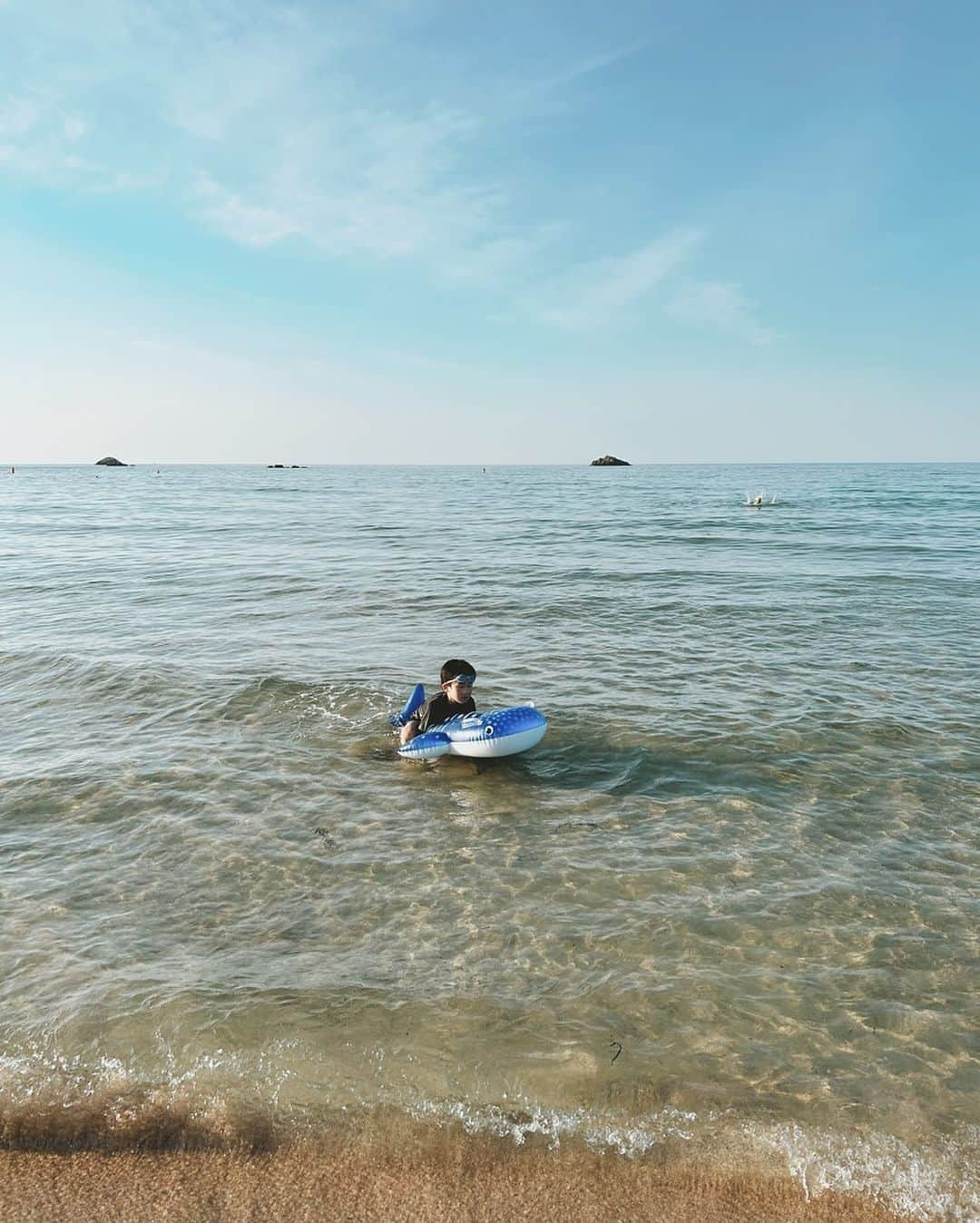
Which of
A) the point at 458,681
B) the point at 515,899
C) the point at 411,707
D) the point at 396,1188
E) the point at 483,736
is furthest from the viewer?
the point at 411,707

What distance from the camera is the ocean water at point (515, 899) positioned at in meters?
4.73

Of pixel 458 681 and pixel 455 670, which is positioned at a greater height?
pixel 455 670

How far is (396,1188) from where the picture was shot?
4.21 m

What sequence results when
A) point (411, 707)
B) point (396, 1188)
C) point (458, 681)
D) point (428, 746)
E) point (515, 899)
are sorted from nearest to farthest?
point (396, 1188) < point (515, 899) < point (428, 746) < point (458, 681) < point (411, 707)

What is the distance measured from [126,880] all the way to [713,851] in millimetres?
5647

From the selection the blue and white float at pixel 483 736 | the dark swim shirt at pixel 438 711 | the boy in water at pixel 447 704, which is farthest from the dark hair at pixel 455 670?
the blue and white float at pixel 483 736

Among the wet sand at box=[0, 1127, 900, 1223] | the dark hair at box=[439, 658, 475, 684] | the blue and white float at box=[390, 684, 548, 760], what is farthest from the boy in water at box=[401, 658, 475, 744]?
the wet sand at box=[0, 1127, 900, 1223]

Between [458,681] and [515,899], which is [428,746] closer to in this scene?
[458,681]

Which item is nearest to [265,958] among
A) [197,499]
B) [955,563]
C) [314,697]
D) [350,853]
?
[350,853]

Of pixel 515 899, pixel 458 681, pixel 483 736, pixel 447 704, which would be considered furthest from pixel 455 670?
pixel 515 899

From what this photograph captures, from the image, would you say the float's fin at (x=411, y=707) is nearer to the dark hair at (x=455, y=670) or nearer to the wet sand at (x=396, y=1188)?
the dark hair at (x=455, y=670)

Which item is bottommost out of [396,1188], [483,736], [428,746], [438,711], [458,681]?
[396,1188]

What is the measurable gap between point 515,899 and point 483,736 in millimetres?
2874

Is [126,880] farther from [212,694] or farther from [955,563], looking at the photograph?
[955,563]
